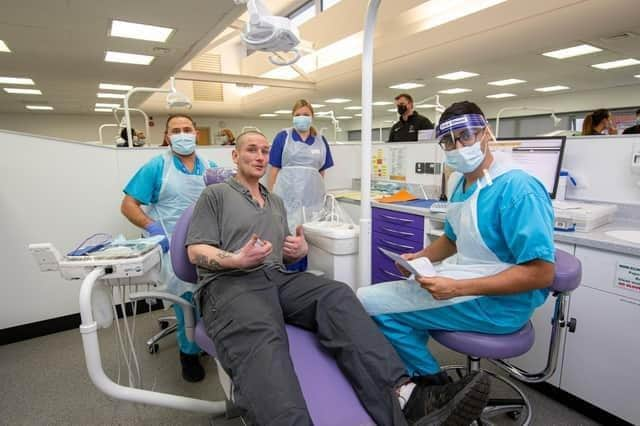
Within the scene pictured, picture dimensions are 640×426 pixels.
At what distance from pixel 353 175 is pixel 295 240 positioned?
2179 mm

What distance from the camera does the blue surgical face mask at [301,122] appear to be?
2.66m

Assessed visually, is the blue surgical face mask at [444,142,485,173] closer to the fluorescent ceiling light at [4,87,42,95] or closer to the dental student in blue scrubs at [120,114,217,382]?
the dental student in blue scrubs at [120,114,217,382]

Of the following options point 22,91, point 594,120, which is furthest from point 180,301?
point 22,91

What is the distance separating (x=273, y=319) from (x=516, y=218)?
33.1 inches

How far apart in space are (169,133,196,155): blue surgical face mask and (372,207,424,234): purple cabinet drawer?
1.35m

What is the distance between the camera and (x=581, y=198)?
6.54 ft

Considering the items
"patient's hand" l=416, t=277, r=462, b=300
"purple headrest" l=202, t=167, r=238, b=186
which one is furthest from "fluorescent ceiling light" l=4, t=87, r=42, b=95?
"patient's hand" l=416, t=277, r=462, b=300

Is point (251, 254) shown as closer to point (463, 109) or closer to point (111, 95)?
point (463, 109)

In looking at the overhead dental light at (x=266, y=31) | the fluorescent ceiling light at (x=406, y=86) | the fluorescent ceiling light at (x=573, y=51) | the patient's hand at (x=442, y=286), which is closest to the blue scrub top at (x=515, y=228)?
the patient's hand at (x=442, y=286)

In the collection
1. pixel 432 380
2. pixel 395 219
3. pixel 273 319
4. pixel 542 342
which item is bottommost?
pixel 542 342

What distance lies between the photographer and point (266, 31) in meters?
1.30

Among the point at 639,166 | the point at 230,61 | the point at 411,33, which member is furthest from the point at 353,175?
the point at 230,61

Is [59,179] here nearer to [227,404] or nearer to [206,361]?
[206,361]

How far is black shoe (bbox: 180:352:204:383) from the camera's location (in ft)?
6.29
